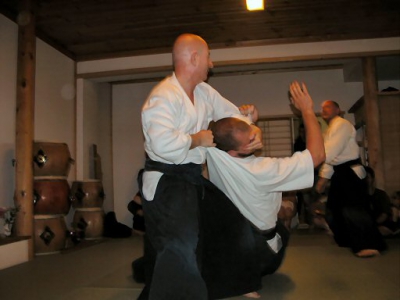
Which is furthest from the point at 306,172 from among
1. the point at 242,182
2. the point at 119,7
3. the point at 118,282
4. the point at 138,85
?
the point at 138,85

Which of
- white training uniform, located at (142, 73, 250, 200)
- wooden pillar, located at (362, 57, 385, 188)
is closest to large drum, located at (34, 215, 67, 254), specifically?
white training uniform, located at (142, 73, 250, 200)

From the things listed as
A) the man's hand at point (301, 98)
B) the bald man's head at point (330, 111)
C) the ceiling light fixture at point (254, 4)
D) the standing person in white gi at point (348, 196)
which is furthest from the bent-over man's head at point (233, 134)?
the ceiling light fixture at point (254, 4)

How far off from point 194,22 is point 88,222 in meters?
2.75

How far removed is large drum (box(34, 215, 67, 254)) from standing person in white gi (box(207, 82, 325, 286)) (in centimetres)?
233

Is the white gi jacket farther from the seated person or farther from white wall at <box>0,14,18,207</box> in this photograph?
white wall at <box>0,14,18,207</box>

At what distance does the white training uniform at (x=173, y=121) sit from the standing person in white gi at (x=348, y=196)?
1.62m

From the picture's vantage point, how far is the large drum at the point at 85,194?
185 inches

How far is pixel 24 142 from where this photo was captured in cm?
353

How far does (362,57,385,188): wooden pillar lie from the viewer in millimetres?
4711

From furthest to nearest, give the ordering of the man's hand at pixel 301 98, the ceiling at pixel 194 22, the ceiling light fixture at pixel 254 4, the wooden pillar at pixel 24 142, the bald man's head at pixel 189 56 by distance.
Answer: the ceiling at pixel 194 22
the ceiling light fixture at pixel 254 4
the wooden pillar at pixel 24 142
the man's hand at pixel 301 98
the bald man's head at pixel 189 56

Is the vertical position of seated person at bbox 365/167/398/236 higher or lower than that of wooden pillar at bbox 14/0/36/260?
lower

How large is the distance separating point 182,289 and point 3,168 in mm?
2903

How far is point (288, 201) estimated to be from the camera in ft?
16.2

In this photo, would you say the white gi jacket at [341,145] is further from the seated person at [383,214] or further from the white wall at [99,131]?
the white wall at [99,131]
